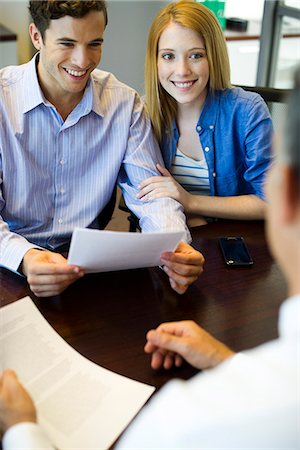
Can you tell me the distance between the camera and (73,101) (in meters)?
1.31

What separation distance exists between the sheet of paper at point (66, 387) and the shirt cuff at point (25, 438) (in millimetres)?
68

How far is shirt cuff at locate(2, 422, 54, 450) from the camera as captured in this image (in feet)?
2.04

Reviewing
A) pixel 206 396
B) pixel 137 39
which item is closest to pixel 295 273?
pixel 206 396

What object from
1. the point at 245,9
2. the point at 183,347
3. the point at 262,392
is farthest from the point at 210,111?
the point at 245,9

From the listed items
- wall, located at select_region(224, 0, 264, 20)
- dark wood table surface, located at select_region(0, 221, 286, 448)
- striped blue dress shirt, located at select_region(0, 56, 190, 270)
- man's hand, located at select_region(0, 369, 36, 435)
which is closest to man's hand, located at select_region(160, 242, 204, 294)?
dark wood table surface, located at select_region(0, 221, 286, 448)

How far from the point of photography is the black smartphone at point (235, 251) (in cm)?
113

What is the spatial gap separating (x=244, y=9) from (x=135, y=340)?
2827mm

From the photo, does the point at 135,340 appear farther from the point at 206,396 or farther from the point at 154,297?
the point at 206,396

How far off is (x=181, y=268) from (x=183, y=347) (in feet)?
0.72

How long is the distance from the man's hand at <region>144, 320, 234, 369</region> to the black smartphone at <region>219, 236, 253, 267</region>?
300 millimetres

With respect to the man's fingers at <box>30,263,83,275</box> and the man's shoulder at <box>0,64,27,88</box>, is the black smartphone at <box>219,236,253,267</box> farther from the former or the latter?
the man's shoulder at <box>0,64,27,88</box>

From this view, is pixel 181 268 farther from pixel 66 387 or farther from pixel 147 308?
pixel 66 387

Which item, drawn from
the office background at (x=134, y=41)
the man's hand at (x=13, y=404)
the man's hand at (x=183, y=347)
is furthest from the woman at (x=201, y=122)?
the office background at (x=134, y=41)

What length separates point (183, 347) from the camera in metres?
0.82
